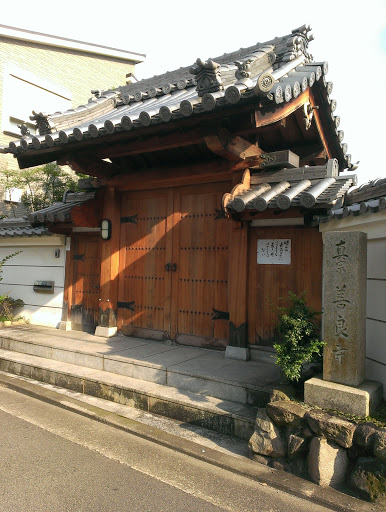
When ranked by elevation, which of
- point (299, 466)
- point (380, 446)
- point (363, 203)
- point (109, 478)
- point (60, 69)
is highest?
point (60, 69)

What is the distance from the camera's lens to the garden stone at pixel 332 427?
364 centimetres

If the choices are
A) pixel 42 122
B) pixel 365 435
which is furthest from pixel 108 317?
pixel 365 435

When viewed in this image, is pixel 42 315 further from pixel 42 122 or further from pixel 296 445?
pixel 296 445

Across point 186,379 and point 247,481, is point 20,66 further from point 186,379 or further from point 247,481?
point 247,481

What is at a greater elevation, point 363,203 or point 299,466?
point 363,203

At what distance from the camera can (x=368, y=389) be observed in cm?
404

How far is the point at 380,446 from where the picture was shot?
11.2 feet

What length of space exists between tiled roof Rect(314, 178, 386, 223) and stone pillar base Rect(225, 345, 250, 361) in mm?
2515

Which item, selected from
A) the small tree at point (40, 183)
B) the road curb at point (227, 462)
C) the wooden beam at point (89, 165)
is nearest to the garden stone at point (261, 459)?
the road curb at point (227, 462)

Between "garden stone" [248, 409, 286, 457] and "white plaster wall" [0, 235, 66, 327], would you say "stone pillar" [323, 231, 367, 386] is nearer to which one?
"garden stone" [248, 409, 286, 457]

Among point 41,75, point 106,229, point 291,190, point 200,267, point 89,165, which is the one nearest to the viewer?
point 291,190

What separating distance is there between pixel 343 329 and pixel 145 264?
4.84 m

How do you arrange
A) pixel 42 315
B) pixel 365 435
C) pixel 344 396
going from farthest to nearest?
pixel 42 315
pixel 344 396
pixel 365 435

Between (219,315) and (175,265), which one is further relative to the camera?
(175,265)
